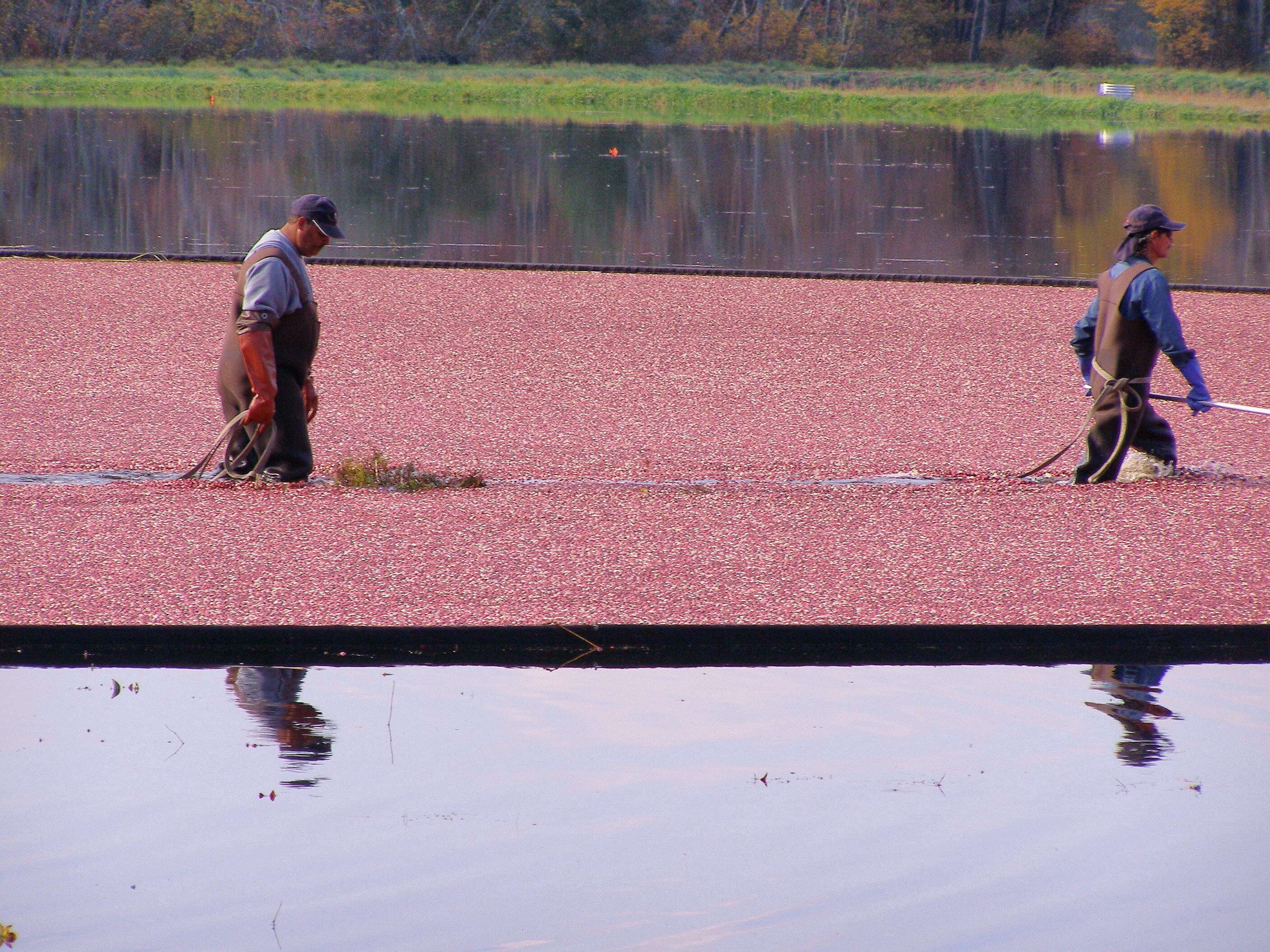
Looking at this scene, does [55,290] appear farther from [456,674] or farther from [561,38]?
[561,38]

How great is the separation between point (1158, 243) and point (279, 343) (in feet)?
12.5

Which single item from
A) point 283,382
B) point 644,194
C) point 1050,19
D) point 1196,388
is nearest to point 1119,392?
point 1196,388

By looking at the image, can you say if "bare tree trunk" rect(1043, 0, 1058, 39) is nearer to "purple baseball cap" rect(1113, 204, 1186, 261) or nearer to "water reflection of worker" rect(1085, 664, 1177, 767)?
"purple baseball cap" rect(1113, 204, 1186, 261)

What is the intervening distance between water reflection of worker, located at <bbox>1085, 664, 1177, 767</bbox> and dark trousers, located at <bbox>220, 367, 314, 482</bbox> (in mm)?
3524

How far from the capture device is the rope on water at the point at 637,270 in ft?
45.2

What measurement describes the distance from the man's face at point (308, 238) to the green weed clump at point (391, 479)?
96 cm

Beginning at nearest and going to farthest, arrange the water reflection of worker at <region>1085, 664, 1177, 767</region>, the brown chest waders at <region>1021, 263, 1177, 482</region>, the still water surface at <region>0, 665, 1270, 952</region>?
1. the still water surface at <region>0, 665, 1270, 952</region>
2. the water reflection of worker at <region>1085, 664, 1177, 767</region>
3. the brown chest waders at <region>1021, 263, 1177, 482</region>

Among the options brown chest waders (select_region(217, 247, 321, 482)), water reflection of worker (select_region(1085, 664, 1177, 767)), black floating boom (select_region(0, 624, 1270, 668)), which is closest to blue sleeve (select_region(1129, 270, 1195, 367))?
black floating boom (select_region(0, 624, 1270, 668))

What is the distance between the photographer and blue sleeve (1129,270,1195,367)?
21.6ft

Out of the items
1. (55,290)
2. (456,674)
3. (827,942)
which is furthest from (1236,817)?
(55,290)

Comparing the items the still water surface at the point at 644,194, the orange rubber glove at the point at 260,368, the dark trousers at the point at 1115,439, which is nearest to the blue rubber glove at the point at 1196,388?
the dark trousers at the point at 1115,439

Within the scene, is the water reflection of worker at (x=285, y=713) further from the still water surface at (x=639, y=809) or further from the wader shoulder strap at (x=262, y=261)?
the wader shoulder strap at (x=262, y=261)

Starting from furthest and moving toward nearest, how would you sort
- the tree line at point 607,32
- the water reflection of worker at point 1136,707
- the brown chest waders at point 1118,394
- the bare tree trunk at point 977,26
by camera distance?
the bare tree trunk at point 977,26
the tree line at point 607,32
the brown chest waders at point 1118,394
the water reflection of worker at point 1136,707

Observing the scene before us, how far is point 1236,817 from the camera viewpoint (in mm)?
3838
